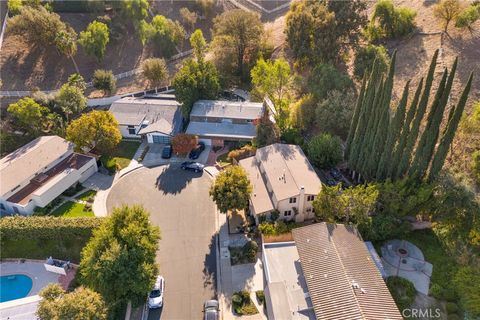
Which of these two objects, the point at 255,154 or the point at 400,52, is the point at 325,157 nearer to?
the point at 255,154

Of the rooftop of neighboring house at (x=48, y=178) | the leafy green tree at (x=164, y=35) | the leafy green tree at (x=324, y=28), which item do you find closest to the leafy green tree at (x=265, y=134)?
the leafy green tree at (x=324, y=28)

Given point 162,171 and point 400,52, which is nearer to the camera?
point 162,171

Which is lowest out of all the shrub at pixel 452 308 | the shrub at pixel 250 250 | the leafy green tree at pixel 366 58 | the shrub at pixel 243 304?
the shrub at pixel 243 304

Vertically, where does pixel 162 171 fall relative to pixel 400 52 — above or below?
below

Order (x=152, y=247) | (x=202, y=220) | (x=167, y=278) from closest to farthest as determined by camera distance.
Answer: (x=152, y=247), (x=167, y=278), (x=202, y=220)

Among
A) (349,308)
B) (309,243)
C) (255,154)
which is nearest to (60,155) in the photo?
(255,154)

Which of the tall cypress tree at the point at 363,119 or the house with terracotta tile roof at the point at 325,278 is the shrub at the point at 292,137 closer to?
the tall cypress tree at the point at 363,119
